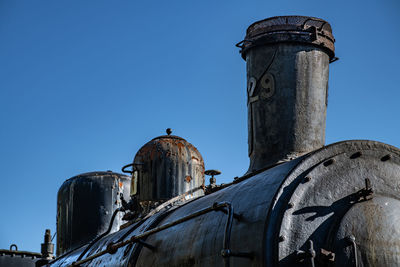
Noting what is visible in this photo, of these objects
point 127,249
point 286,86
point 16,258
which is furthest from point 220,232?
point 16,258

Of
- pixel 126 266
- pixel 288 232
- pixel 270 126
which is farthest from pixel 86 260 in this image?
pixel 288 232

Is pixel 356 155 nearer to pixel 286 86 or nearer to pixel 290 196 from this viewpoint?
pixel 290 196

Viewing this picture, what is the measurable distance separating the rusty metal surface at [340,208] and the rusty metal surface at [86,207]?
22.6 ft


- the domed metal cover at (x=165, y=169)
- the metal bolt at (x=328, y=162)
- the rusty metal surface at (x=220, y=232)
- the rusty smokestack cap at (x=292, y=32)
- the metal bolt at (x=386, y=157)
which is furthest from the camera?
the domed metal cover at (x=165, y=169)

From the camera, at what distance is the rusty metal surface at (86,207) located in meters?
10.7

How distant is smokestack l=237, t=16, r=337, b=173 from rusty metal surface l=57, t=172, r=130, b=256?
5.09 meters

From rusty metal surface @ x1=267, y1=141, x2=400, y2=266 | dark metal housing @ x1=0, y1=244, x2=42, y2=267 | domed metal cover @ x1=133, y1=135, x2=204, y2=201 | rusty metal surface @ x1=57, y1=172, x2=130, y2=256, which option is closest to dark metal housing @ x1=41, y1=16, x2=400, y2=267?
rusty metal surface @ x1=267, y1=141, x2=400, y2=266

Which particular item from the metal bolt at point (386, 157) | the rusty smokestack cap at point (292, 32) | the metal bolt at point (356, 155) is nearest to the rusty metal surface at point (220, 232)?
the metal bolt at point (356, 155)

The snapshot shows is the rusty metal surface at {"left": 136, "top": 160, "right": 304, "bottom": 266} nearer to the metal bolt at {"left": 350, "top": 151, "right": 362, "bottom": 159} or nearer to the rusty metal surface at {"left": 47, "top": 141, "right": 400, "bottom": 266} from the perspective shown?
the rusty metal surface at {"left": 47, "top": 141, "right": 400, "bottom": 266}

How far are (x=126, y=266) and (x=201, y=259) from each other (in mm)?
1375

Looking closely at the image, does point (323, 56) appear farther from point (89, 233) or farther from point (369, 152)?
point (89, 233)

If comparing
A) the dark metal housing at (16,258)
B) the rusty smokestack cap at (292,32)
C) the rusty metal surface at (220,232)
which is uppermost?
the rusty smokestack cap at (292,32)

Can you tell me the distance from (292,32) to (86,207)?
5.78 metres

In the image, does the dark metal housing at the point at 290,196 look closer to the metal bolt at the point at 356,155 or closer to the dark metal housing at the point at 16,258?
the metal bolt at the point at 356,155
